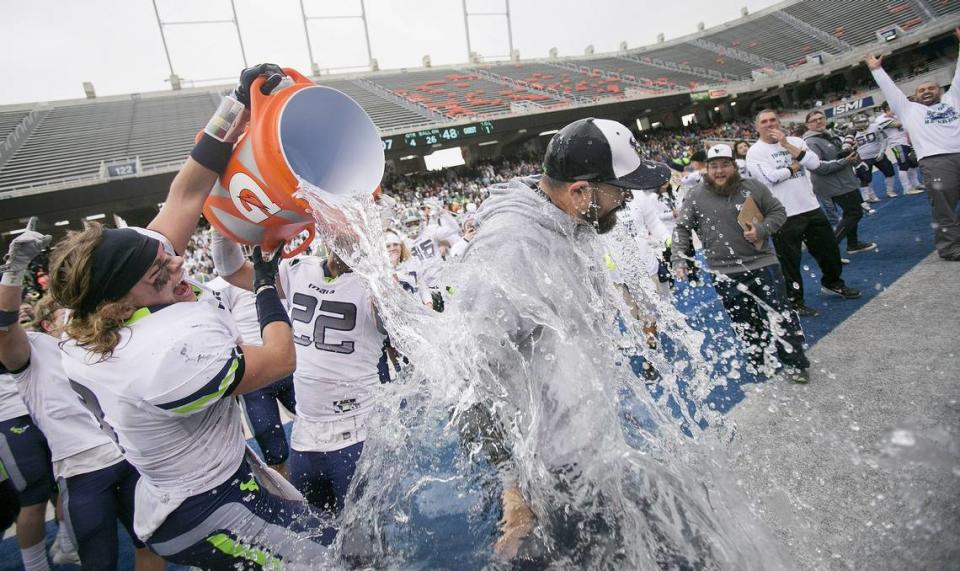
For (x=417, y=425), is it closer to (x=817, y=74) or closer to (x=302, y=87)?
(x=302, y=87)

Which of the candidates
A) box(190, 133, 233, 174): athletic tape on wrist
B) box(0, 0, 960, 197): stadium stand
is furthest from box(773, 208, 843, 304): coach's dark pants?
box(0, 0, 960, 197): stadium stand

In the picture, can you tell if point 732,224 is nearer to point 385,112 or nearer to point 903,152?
point 903,152

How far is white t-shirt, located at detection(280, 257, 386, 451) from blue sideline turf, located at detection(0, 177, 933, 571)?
198cm

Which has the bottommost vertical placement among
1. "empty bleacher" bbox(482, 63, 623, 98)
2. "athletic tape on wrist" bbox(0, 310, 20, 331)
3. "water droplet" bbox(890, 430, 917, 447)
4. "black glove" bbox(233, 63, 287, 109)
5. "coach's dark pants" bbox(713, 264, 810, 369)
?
"coach's dark pants" bbox(713, 264, 810, 369)

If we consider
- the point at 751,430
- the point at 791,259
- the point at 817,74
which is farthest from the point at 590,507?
the point at 817,74

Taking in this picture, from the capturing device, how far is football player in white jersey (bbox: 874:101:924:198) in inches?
352

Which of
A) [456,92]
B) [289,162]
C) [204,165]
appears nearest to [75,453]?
[204,165]

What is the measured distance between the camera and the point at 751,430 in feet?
9.89

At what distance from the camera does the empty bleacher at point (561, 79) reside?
3544 cm

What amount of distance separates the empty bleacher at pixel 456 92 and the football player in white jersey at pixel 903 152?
22193 millimetres

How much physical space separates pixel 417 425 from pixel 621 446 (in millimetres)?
1181

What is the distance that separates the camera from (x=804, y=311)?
4859 millimetres

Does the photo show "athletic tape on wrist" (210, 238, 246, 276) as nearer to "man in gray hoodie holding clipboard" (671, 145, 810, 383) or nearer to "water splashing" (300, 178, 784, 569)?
"water splashing" (300, 178, 784, 569)

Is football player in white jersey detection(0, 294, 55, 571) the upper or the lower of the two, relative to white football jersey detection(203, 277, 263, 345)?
lower
